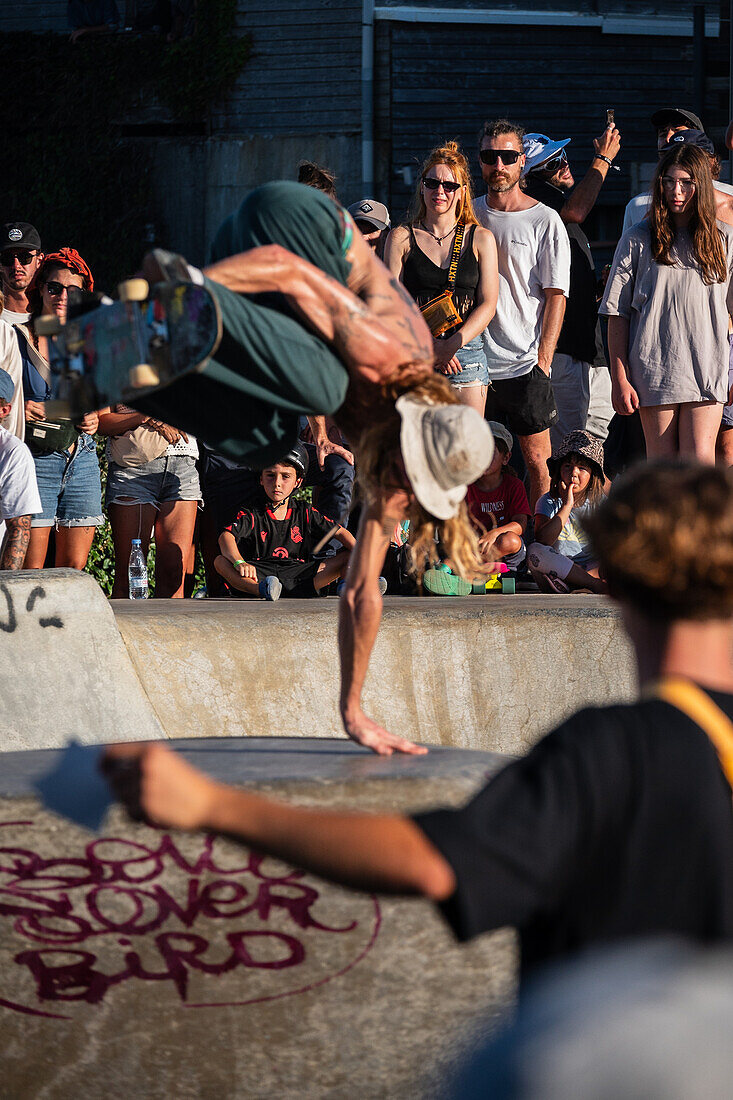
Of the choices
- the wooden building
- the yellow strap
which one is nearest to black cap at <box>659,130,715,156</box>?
the yellow strap

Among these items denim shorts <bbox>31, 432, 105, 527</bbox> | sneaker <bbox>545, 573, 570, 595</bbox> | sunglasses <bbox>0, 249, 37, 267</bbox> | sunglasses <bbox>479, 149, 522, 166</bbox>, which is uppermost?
sunglasses <bbox>479, 149, 522, 166</bbox>

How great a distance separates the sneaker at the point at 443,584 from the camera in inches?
271

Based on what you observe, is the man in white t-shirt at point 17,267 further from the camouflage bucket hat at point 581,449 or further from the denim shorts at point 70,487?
the camouflage bucket hat at point 581,449

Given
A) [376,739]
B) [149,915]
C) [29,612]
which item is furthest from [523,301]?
[149,915]

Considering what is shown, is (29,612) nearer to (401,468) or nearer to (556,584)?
(401,468)

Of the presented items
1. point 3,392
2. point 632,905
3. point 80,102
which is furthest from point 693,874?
point 80,102

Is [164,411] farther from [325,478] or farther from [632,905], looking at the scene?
[325,478]

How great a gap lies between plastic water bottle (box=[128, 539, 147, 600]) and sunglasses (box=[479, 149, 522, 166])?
114 inches

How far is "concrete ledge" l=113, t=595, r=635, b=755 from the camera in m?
5.58

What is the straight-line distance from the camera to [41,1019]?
3.07 metres

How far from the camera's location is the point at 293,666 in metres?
5.64

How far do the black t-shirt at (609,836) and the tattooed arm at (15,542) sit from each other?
16.1ft

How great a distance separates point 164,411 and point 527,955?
8.28ft

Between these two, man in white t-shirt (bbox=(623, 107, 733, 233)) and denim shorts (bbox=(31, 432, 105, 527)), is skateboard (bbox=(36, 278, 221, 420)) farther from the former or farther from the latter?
man in white t-shirt (bbox=(623, 107, 733, 233))
